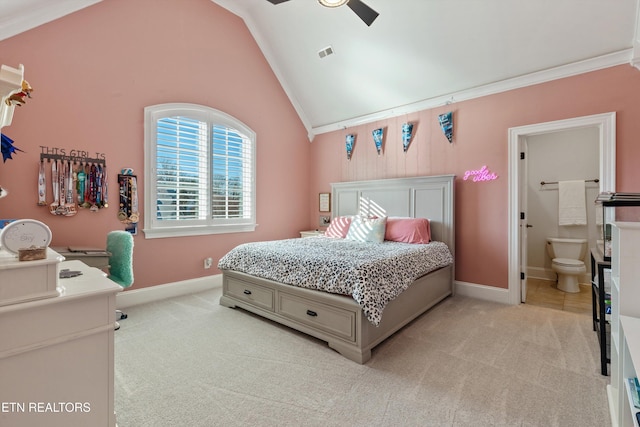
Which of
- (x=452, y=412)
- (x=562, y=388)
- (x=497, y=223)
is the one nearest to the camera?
(x=452, y=412)

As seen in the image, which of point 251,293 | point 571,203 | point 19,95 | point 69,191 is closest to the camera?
point 19,95

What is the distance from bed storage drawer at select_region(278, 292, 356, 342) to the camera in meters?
2.29

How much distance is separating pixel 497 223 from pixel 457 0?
2.52m

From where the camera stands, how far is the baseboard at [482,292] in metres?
3.54

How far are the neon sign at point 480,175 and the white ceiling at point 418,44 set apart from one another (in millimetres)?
979

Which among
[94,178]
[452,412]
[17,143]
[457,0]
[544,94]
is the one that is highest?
[457,0]

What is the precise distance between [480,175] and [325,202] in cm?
257

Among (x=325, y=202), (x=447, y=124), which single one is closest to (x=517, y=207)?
(x=447, y=124)

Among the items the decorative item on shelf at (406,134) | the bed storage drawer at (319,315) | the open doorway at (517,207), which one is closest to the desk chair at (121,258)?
the bed storage drawer at (319,315)

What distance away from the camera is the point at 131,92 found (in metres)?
3.38

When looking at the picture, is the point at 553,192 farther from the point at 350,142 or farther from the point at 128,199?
the point at 128,199

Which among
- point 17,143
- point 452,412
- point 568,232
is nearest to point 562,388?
point 452,412

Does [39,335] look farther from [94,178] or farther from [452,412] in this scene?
[94,178]

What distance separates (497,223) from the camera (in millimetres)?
3598
